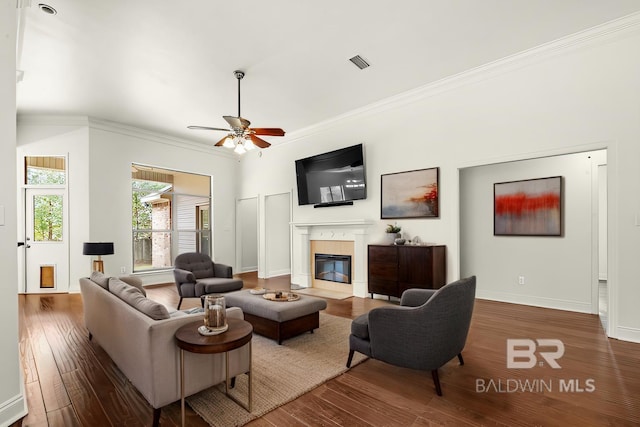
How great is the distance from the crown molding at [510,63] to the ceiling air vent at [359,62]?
46.2 inches

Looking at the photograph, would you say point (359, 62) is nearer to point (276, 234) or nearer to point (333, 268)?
point (333, 268)

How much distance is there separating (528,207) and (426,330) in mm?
3525

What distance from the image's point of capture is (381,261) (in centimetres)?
504

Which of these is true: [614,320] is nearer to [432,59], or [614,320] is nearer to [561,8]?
[561,8]

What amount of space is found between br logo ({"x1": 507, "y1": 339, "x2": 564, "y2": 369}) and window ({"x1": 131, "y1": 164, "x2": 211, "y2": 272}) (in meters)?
6.84

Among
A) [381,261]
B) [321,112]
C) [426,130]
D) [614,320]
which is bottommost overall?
[614,320]

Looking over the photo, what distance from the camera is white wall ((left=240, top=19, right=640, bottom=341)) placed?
10.9 feet

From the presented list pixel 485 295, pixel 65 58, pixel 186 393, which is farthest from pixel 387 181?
pixel 65 58

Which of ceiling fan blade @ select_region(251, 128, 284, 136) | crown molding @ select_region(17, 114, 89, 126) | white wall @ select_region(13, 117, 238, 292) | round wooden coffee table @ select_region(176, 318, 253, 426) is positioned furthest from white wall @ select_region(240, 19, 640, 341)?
crown molding @ select_region(17, 114, 89, 126)

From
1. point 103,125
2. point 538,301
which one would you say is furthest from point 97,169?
point 538,301

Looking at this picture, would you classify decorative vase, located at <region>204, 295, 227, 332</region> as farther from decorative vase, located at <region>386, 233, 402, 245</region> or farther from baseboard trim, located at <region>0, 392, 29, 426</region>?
decorative vase, located at <region>386, 233, 402, 245</region>

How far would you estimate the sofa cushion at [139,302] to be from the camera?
210 cm

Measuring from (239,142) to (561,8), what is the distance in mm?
3880

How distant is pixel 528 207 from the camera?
466 centimetres
